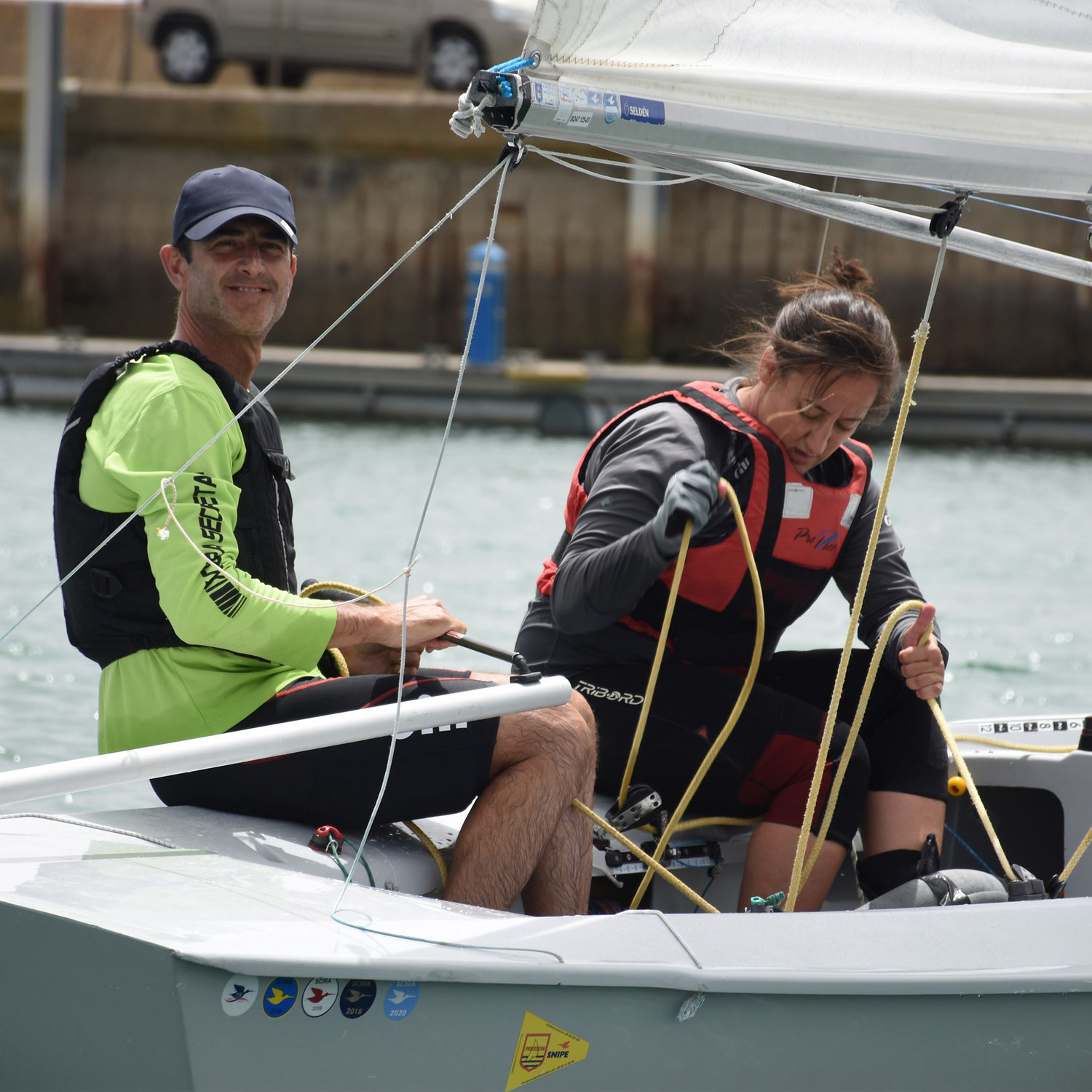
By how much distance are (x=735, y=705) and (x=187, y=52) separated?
13.2 meters

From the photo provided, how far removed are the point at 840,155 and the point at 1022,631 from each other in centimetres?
527

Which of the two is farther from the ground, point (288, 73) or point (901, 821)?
point (288, 73)

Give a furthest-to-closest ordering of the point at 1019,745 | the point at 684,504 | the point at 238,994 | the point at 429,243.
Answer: the point at 429,243
the point at 1019,745
the point at 684,504
the point at 238,994

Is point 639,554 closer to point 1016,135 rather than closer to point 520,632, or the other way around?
point 520,632

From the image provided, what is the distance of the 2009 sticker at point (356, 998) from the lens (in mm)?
1642

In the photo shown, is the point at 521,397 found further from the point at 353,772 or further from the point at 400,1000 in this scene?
the point at 400,1000

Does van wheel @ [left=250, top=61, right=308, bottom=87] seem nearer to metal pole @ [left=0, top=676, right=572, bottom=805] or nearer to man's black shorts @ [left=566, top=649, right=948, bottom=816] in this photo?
man's black shorts @ [left=566, top=649, right=948, bottom=816]

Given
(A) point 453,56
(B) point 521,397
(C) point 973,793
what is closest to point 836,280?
(C) point 973,793

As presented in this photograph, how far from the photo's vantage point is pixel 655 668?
216 cm

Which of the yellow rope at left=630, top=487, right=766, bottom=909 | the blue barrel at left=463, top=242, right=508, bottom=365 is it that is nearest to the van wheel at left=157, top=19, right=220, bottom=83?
the blue barrel at left=463, top=242, right=508, bottom=365

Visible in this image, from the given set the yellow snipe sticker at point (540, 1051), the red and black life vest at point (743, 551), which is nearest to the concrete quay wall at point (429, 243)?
the red and black life vest at point (743, 551)

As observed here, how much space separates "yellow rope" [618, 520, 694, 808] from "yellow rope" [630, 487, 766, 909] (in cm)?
1

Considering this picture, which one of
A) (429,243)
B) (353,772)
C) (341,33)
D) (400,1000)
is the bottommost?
(400,1000)

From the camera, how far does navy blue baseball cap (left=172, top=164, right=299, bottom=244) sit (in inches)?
81.5
